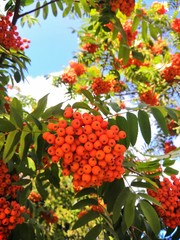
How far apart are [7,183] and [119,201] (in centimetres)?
76

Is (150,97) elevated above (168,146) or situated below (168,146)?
above

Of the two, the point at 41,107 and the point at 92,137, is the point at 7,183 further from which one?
the point at 92,137

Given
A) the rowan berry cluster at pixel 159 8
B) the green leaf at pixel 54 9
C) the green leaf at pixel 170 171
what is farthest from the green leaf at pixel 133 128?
the rowan berry cluster at pixel 159 8

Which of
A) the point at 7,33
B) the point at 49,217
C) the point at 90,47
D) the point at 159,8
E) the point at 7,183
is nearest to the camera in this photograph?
the point at 7,183

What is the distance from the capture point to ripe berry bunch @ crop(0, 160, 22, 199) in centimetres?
205

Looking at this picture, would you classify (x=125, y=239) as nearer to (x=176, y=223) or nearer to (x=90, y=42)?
(x=176, y=223)

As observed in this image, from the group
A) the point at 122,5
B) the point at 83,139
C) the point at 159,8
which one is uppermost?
the point at 159,8

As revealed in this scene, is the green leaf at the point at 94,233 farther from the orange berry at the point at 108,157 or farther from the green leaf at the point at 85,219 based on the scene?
the orange berry at the point at 108,157

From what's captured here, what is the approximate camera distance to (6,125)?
5.60ft

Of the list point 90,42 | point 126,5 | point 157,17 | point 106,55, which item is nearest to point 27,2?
point 126,5

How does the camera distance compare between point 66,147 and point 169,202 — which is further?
point 169,202

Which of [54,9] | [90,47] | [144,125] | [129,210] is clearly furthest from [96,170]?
[90,47]

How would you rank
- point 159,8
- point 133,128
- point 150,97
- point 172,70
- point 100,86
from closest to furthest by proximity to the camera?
1. point 133,128
2. point 100,86
3. point 172,70
4. point 150,97
5. point 159,8

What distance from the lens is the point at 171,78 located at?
232 inches
